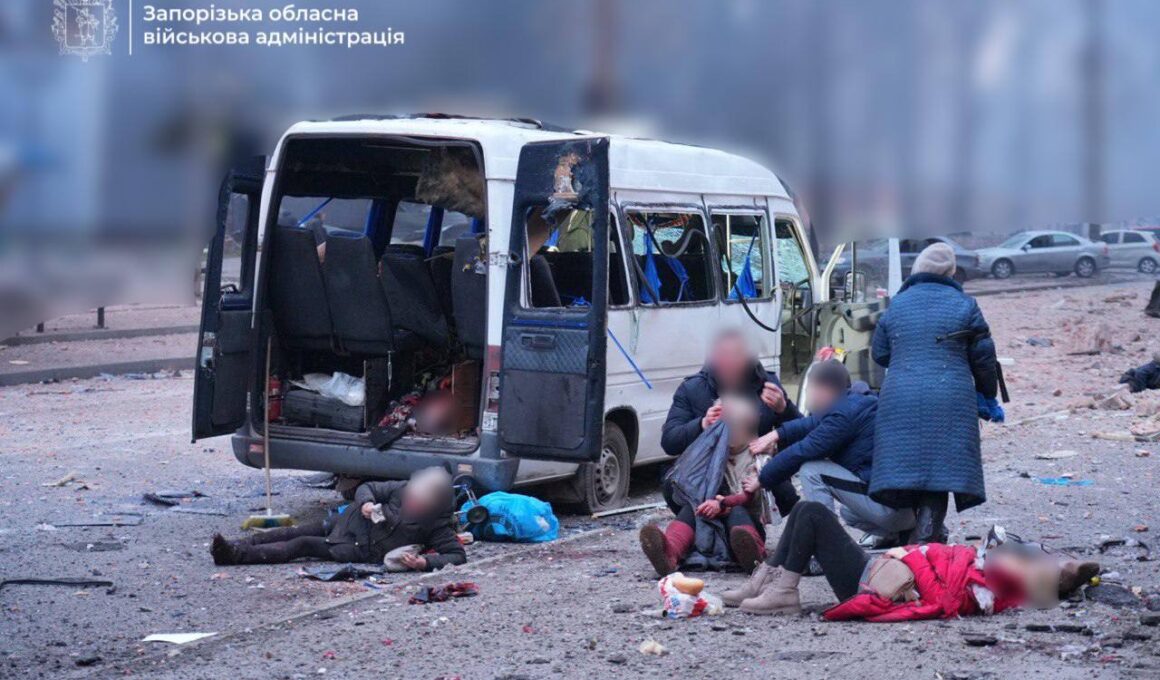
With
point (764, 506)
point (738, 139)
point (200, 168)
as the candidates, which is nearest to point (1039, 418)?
point (738, 139)

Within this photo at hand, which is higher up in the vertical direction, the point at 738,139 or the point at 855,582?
the point at 738,139

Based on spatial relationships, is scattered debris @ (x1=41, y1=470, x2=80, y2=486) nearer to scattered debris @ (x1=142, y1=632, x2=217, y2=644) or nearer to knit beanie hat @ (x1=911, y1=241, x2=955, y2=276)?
scattered debris @ (x1=142, y1=632, x2=217, y2=644)

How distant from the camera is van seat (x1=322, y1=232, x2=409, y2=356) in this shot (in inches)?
336

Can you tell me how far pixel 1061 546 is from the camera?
24.5 feet

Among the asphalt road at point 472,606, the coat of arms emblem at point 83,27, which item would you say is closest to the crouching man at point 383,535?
the asphalt road at point 472,606

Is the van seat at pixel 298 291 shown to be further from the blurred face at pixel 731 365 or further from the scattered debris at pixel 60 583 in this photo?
the blurred face at pixel 731 365

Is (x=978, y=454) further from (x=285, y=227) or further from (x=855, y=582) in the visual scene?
(x=285, y=227)

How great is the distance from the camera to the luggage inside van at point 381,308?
8523 mm

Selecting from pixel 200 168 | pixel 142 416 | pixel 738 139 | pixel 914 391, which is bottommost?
pixel 142 416

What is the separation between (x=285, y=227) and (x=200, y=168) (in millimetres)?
7353

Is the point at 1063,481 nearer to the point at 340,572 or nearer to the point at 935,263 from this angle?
the point at 935,263

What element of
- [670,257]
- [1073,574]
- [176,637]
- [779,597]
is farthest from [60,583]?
[1073,574]

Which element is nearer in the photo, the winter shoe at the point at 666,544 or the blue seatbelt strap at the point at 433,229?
the winter shoe at the point at 666,544

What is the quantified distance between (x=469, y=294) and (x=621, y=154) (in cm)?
135
